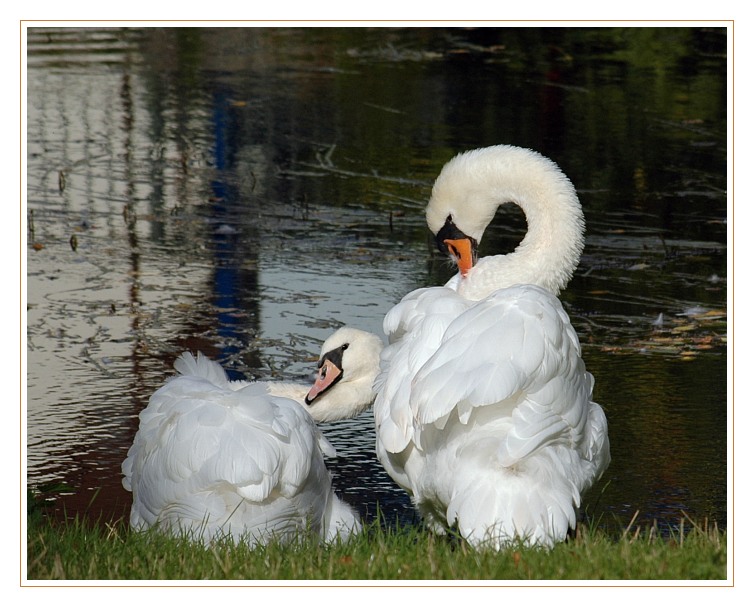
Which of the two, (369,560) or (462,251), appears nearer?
(369,560)

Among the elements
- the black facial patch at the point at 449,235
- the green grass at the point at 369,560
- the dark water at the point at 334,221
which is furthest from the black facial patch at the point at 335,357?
the green grass at the point at 369,560

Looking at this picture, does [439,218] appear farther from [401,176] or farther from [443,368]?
[401,176]

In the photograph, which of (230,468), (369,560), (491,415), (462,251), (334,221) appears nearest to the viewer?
(369,560)

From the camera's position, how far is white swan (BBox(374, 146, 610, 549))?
4543 mm

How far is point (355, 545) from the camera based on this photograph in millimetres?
4898

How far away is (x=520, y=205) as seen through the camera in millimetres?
6199

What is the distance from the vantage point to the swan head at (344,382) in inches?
267

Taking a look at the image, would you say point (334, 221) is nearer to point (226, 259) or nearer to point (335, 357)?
point (226, 259)

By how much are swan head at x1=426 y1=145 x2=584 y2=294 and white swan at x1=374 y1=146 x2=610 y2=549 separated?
647 mm

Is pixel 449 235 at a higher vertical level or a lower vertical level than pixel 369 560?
higher

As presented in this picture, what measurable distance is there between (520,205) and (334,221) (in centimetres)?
512

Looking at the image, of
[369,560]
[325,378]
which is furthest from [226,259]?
[369,560]

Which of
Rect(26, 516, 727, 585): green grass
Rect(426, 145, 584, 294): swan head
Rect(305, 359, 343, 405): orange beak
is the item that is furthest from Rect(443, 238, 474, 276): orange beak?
Rect(26, 516, 727, 585): green grass

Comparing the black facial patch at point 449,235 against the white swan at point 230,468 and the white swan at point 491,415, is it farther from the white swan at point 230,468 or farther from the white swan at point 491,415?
the white swan at point 230,468
